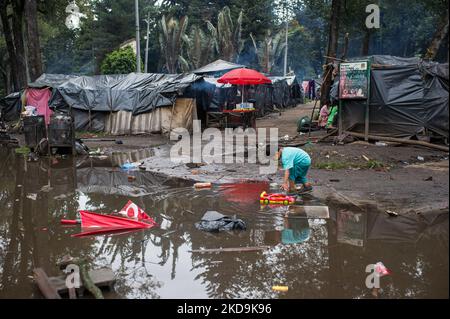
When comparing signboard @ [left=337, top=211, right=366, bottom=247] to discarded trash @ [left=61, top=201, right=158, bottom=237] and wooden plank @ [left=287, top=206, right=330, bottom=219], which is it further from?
discarded trash @ [left=61, top=201, right=158, bottom=237]

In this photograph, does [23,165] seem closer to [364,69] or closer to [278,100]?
[364,69]

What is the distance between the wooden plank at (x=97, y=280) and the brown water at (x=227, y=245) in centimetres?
13

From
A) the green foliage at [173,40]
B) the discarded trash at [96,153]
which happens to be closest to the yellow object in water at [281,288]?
the discarded trash at [96,153]

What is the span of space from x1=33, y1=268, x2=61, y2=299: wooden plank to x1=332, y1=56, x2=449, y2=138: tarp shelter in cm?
1013

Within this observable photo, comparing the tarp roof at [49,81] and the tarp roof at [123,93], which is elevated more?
the tarp roof at [49,81]

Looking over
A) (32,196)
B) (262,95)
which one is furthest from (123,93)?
(32,196)

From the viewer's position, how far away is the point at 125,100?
1838cm

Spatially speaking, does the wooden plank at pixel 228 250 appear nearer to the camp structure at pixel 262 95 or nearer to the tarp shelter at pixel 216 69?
A: the camp structure at pixel 262 95

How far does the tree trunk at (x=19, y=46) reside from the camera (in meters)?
23.5

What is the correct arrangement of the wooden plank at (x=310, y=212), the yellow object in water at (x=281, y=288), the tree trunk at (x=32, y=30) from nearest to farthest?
the yellow object in water at (x=281, y=288), the wooden plank at (x=310, y=212), the tree trunk at (x=32, y=30)

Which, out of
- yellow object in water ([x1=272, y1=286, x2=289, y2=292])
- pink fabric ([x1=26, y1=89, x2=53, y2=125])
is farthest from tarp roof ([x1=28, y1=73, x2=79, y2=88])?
yellow object in water ([x1=272, y1=286, x2=289, y2=292])

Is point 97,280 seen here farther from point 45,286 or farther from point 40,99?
point 40,99

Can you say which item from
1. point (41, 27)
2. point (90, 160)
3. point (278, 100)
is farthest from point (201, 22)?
point (90, 160)

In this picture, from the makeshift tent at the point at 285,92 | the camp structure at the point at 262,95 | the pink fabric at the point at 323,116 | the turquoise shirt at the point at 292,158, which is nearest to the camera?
the turquoise shirt at the point at 292,158
